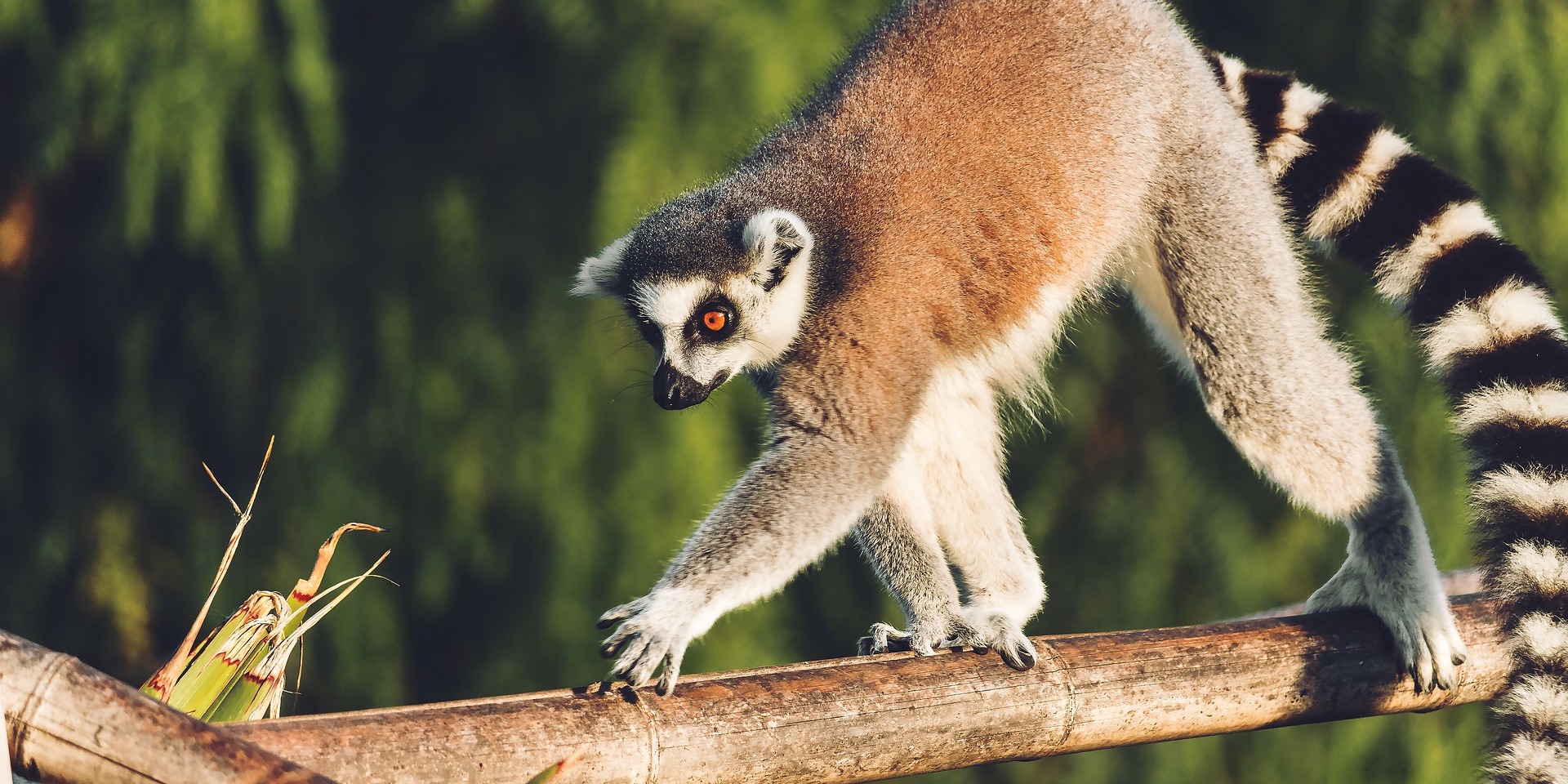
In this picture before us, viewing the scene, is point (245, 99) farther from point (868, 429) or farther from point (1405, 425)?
point (1405, 425)

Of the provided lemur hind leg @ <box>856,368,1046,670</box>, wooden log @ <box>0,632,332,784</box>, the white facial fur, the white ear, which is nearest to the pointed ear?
the white facial fur

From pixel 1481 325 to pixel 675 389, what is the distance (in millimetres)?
1776

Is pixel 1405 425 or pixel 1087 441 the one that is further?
pixel 1087 441

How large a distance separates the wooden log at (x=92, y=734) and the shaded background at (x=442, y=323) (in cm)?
341

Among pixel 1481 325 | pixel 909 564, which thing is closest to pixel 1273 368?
pixel 1481 325

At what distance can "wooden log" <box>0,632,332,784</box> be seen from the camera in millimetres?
1572

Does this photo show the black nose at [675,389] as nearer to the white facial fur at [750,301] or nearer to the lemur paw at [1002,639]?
the white facial fur at [750,301]

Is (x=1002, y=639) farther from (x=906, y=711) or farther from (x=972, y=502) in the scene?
(x=972, y=502)

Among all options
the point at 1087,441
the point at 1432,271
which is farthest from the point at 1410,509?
the point at 1087,441

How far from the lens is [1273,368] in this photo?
3.22m

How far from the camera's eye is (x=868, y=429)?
9.75 ft

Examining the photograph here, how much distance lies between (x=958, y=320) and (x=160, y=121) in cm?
312

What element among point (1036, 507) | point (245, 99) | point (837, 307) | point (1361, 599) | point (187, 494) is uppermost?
point (245, 99)

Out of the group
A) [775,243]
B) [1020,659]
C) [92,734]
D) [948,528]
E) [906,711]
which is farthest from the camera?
[948,528]
